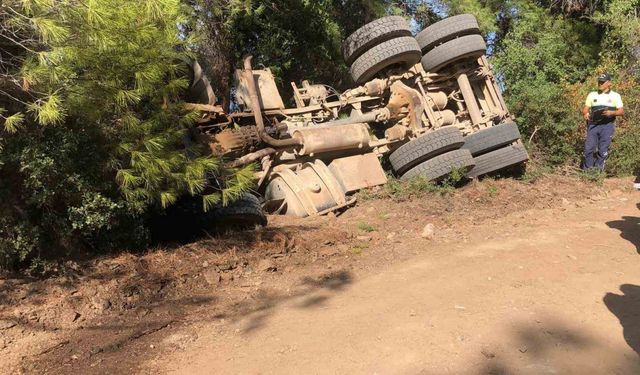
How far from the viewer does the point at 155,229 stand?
5875mm

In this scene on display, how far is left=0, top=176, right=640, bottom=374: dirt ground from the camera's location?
10.7 feet

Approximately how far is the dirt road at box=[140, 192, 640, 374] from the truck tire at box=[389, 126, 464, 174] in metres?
2.36

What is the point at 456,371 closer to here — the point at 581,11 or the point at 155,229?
the point at 155,229

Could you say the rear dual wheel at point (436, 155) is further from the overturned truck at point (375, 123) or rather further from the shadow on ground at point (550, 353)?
the shadow on ground at point (550, 353)

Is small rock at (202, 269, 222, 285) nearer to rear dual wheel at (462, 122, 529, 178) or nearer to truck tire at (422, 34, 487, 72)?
rear dual wheel at (462, 122, 529, 178)

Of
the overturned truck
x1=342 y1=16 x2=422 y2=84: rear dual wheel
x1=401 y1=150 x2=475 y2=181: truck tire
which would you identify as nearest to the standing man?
the overturned truck

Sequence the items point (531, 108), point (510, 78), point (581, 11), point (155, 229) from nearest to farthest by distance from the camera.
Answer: point (155, 229)
point (531, 108)
point (510, 78)
point (581, 11)

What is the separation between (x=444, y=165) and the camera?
290 inches

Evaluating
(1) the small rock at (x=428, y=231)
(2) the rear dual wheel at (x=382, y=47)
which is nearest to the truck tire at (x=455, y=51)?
(2) the rear dual wheel at (x=382, y=47)

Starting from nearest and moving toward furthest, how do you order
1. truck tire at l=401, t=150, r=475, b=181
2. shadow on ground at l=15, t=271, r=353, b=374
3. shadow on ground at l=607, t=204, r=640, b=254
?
shadow on ground at l=15, t=271, r=353, b=374
shadow on ground at l=607, t=204, r=640, b=254
truck tire at l=401, t=150, r=475, b=181

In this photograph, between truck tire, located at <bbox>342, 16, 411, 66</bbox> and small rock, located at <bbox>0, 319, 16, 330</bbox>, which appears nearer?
small rock, located at <bbox>0, 319, 16, 330</bbox>

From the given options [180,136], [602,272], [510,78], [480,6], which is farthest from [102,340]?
[480,6]

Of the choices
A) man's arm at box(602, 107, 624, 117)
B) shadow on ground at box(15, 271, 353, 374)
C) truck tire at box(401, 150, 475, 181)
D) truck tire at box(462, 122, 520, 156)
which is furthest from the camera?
man's arm at box(602, 107, 624, 117)

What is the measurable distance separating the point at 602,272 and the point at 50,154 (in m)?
4.42
